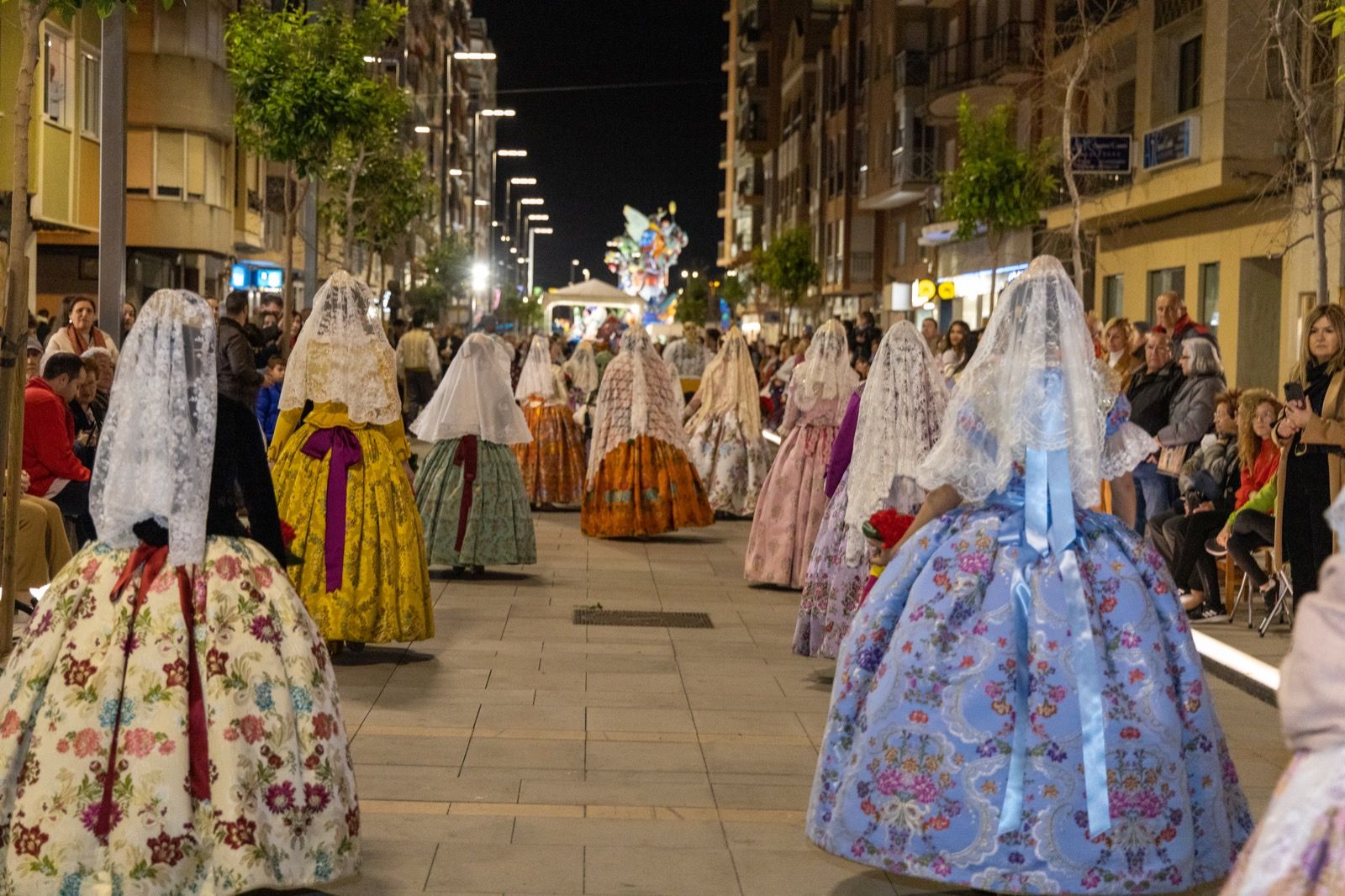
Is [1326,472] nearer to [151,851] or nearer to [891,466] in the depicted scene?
[891,466]

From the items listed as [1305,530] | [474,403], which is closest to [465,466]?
[474,403]

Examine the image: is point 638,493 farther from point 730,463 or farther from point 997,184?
point 997,184

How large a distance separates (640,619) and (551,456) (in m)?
7.98

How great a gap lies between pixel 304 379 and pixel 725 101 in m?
108

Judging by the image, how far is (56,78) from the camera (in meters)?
27.5

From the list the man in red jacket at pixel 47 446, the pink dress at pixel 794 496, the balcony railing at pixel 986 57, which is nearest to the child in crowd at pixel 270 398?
the pink dress at pixel 794 496

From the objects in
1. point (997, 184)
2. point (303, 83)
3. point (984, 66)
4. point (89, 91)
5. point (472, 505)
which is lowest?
point (472, 505)

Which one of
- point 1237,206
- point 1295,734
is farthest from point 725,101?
point 1295,734

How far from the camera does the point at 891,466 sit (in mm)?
9461

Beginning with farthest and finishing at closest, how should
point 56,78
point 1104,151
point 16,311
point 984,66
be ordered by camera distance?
1. point 984,66
2. point 56,78
3. point 1104,151
4. point 16,311

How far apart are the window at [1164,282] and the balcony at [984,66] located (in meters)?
5.87

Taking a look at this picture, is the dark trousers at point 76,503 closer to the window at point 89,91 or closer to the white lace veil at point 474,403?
the white lace veil at point 474,403

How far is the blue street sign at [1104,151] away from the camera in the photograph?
2336 cm

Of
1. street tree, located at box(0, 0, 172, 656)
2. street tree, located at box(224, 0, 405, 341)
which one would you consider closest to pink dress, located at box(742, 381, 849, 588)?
street tree, located at box(0, 0, 172, 656)
